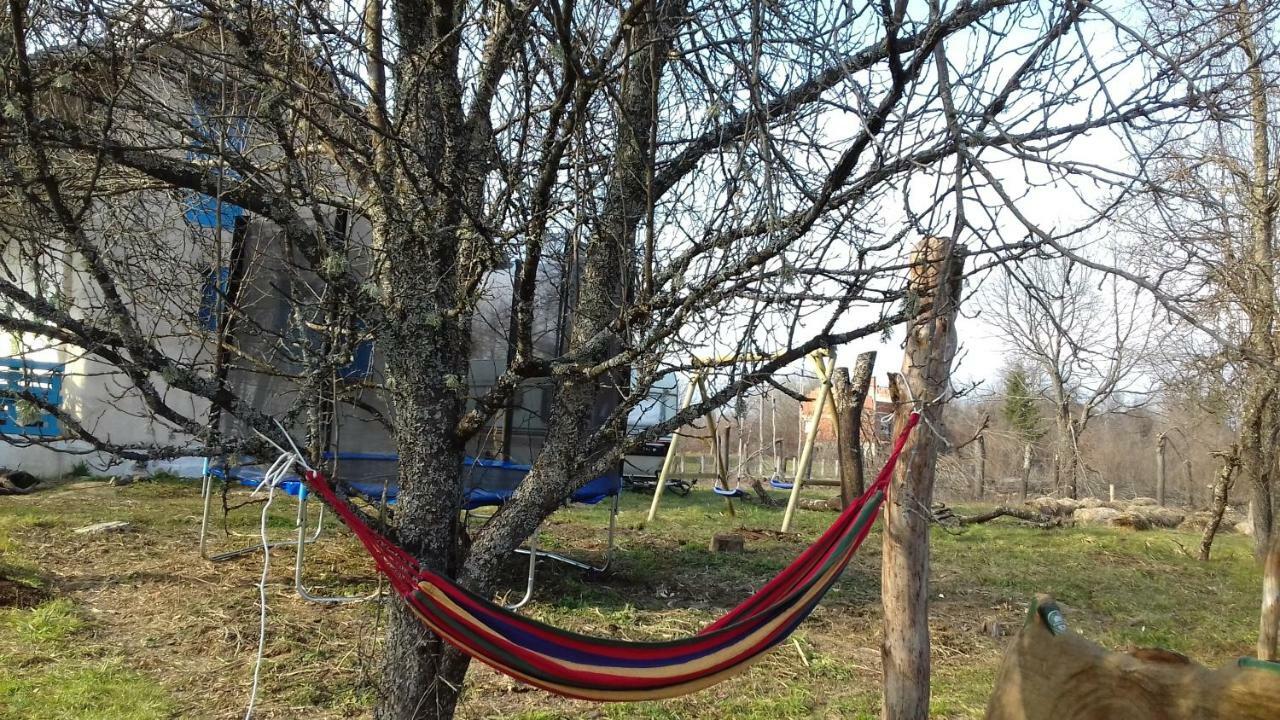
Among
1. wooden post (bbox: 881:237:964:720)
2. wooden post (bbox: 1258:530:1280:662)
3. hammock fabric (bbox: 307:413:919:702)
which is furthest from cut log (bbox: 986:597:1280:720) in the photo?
wooden post (bbox: 1258:530:1280:662)

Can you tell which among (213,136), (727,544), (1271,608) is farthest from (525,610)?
(1271,608)

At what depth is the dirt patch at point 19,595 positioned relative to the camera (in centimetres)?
432

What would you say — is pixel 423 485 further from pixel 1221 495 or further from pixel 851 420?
pixel 1221 495

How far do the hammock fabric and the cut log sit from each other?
2.28 ft

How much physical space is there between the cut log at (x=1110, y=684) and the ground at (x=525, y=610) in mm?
1709

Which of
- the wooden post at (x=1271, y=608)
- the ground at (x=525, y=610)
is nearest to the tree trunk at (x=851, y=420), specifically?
the ground at (x=525, y=610)

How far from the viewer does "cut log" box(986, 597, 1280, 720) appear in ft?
5.85

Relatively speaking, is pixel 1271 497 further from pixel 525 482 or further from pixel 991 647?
pixel 525 482

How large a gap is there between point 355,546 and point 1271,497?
29.5 ft

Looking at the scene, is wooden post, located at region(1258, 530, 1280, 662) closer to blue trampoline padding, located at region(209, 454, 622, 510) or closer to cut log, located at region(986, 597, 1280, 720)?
cut log, located at region(986, 597, 1280, 720)

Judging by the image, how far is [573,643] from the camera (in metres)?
2.15

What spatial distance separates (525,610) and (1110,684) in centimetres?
346

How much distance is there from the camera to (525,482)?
2.38 meters

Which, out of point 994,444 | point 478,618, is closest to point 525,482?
point 478,618
